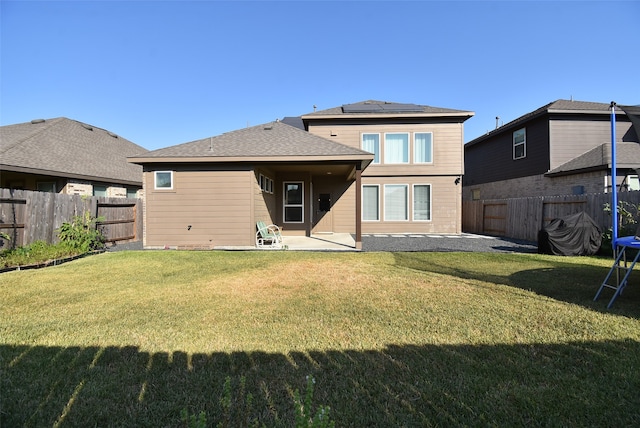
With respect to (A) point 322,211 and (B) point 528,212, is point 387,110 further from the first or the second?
(B) point 528,212

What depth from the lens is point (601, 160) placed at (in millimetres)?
12594

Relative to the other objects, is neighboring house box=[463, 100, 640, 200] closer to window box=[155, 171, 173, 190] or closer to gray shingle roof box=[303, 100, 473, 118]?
gray shingle roof box=[303, 100, 473, 118]

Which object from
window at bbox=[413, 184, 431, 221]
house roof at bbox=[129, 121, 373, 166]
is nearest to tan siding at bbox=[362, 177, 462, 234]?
window at bbox=[413, 184, 431, 221]

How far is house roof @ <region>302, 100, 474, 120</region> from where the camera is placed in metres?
14.1

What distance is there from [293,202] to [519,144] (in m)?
12.3

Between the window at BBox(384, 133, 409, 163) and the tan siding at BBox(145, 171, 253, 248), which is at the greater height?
→ the window at BBox(384, 133, 409, 163)

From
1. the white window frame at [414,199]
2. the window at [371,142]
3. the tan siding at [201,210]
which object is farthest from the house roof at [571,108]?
the tan siding at [201,210]

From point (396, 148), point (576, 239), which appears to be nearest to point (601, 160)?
point (576, 239)

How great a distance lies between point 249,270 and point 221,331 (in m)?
3.22

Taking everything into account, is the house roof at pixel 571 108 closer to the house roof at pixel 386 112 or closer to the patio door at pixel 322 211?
the house roof at pixel 386 112

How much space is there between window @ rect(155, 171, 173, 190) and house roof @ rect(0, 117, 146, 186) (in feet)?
14.2

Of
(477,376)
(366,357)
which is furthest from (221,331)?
(477,376)

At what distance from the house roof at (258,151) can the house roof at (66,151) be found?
418cm

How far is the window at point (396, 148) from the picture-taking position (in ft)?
48.0
